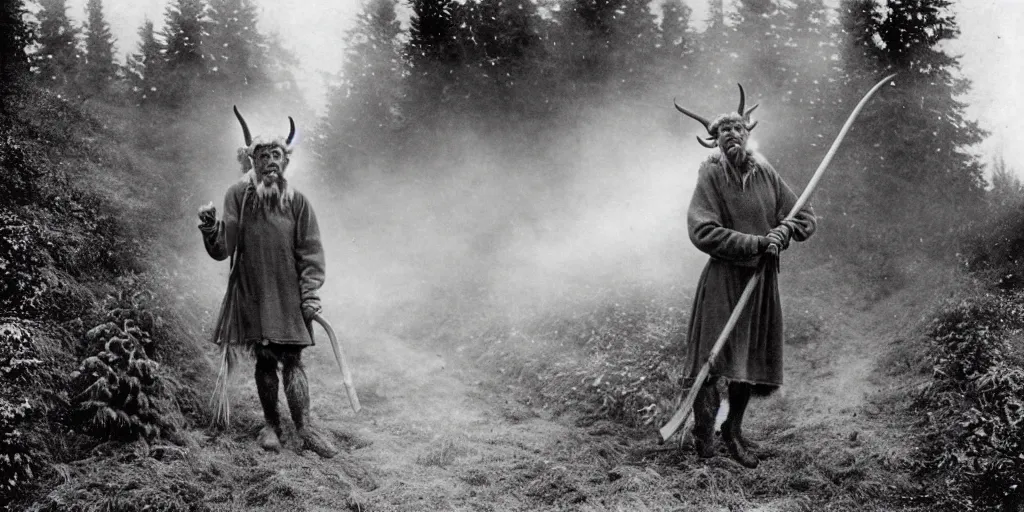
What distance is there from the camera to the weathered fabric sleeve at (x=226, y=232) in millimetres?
4547

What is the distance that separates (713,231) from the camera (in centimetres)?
428

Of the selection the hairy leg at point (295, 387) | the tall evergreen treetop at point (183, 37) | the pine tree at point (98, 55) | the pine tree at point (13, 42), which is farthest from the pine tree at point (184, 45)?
the hairy leg at point (295, 387)

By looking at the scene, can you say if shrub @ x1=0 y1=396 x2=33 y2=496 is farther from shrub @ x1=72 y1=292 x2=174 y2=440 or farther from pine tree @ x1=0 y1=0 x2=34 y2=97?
pine tree @ x1=0 y1=0 x2=34 y2=97

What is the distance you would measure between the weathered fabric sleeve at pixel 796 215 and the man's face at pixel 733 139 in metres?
0.29

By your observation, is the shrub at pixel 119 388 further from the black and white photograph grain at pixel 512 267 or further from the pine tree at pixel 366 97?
the pine tree at pixel 366 97

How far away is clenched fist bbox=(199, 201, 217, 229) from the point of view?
4.40 m

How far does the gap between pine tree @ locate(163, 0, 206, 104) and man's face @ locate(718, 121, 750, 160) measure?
15243mm

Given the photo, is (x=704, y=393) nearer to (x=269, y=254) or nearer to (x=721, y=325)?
(x=721, y=325)

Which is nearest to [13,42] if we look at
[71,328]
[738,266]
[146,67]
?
[71,328]

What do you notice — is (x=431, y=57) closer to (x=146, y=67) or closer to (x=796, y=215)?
(x=146, y=67)

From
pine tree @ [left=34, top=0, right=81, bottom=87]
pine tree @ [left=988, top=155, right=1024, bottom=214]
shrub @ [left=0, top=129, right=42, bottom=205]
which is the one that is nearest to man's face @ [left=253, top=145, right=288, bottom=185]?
shrub @ [left=0, top=129, right=42, bottom=205]

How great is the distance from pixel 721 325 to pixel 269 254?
3.45 m

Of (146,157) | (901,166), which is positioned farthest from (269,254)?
(901,166)

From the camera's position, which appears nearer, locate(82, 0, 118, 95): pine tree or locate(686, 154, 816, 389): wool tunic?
locate(686, 154, 816, 389): wool tunic
